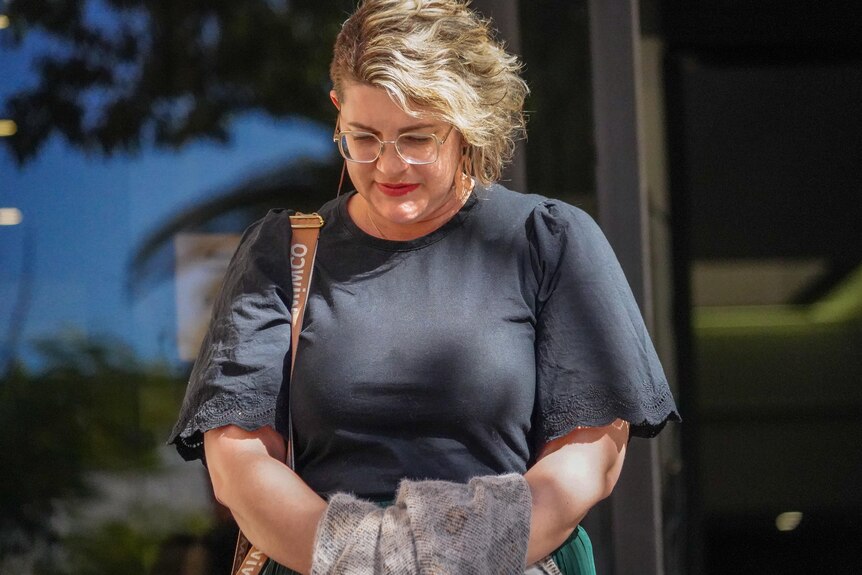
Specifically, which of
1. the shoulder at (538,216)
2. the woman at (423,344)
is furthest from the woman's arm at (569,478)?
the shoulder at (538,216)

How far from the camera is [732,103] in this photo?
3.65 meters

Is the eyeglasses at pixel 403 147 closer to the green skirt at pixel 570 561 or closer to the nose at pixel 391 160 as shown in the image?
the nose at pixel 391 160

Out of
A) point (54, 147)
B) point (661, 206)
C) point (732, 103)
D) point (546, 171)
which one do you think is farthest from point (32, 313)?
point (732, 103)

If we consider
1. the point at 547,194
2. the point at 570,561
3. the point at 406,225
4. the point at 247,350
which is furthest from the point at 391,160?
the point at 547,194

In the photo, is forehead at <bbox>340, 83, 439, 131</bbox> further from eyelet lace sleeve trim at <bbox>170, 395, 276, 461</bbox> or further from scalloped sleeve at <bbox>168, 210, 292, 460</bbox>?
eyelet lace sleeve trim at <bbox>170, 395, 276, 461</bbox>

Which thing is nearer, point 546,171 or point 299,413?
point 299,413

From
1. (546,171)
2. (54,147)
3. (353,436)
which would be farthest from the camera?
(54,147)

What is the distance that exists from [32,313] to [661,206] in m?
2.07

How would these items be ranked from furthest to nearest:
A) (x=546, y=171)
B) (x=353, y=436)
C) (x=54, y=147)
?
(x=54, y=147), (x=546, y=171), (x=353, y=436)

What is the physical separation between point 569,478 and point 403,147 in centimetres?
61

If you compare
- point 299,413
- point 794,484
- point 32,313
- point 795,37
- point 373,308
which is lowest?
point 794,484

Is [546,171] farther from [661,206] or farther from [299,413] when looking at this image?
[299,413]

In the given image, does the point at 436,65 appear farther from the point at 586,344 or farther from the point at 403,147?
the point at 586,344

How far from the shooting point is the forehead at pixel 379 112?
1936mm
